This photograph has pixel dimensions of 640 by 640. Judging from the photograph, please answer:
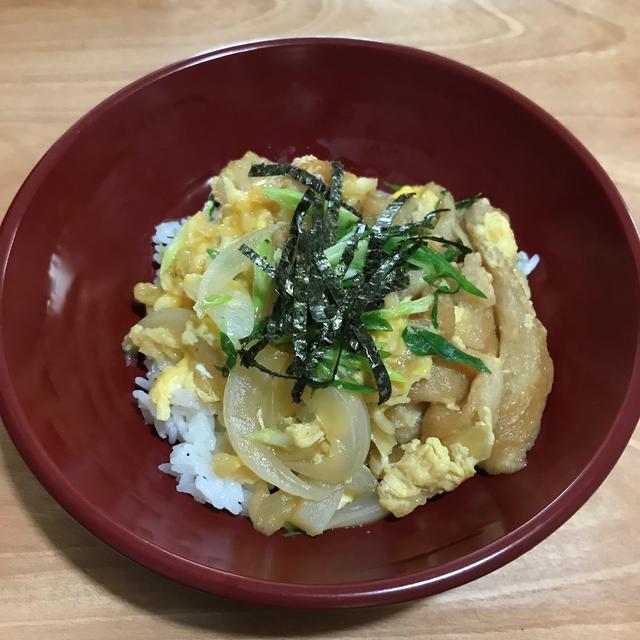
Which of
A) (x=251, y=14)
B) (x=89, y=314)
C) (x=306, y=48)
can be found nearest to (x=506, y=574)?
(x=89, y=314)

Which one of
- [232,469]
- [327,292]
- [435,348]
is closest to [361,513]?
[232,469]

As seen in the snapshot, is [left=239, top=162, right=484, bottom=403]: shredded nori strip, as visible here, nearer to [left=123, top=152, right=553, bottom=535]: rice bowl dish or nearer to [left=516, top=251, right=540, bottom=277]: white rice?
[left=123, top=152, right=553, bottom=535]: rice bowl dish

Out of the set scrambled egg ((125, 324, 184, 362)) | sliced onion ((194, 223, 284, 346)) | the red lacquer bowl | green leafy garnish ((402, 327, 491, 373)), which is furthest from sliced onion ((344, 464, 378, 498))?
scrambled egg ((125, 324, 184, 362))

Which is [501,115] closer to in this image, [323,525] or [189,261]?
[189,261]

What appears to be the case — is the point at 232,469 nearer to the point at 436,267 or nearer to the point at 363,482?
the point at 363,482

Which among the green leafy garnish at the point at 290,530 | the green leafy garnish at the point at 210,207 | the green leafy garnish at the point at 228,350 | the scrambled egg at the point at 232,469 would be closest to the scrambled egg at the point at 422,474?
the green leafy garnish at the point at 290,530
